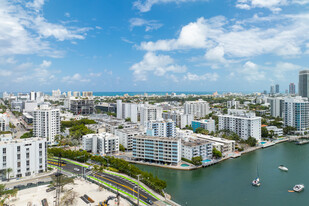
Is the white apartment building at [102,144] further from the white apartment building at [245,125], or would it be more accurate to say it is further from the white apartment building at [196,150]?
the white apartment building at [245,125]

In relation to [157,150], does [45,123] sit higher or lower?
higher

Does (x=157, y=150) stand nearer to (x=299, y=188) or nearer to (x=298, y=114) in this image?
(x=299, y=188)

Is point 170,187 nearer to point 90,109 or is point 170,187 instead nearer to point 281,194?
point 281,194

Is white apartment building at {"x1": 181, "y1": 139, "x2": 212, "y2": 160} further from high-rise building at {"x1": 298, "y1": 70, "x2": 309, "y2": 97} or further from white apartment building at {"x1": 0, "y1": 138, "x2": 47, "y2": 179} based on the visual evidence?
high-rise building at {"x1": 298, "y1": 70, "x2": 309, "y2": 97}

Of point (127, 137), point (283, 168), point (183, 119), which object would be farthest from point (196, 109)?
point (283, 168)

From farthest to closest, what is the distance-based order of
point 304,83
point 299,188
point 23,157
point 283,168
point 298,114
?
1. point 304,83
2. point 298,114
3. point 283,168
4. point 23,157
5. point 299,188

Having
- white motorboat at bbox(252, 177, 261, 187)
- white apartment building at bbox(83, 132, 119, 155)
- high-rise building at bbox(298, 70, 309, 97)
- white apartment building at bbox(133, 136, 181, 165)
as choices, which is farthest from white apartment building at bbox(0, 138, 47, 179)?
high-rise building at bbox(298, 70, 309, 97)
